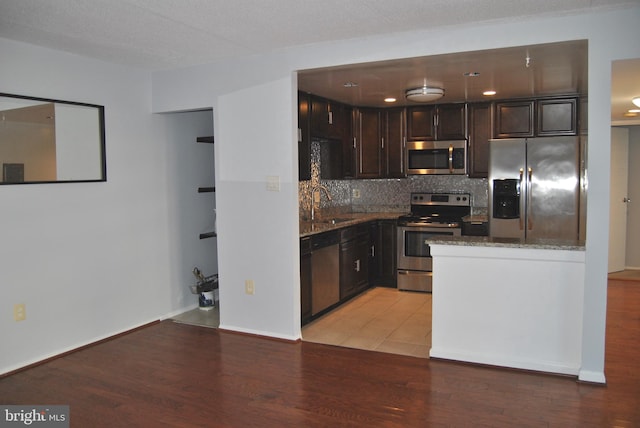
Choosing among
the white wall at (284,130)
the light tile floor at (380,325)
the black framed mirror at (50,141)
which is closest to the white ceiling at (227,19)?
the white wall at (284,130)

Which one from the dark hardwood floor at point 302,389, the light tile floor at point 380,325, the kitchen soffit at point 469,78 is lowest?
the dark hardwood floor at point 302,389

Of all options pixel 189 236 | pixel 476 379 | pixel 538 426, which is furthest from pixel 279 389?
pixel 189 236

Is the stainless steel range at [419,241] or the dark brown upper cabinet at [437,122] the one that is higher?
the dark brown upper cabinet at [437,122]

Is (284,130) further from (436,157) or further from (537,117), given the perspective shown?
(537,117)

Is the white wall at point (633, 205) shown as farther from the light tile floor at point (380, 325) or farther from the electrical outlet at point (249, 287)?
the electrical outlet at point (249, 287)

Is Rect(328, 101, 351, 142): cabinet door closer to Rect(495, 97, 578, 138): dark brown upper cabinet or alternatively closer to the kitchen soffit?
the kitchen soffit

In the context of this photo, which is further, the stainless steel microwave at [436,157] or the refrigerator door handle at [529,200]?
the stainless steel microwave at [436,157]

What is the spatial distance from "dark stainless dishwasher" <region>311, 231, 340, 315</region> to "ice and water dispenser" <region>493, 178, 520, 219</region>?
165cm

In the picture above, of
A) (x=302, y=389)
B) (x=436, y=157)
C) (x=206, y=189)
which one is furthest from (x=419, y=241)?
(x=302, y=389)

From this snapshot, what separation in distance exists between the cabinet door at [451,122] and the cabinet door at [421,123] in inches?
2.7

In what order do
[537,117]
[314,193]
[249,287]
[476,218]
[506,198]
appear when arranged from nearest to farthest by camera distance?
[249,287] < [506,198] < [537,117] < [476,218] < [314,193]

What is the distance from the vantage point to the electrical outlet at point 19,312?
142 inches

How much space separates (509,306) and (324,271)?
181cm

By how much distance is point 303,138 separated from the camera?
482cm
